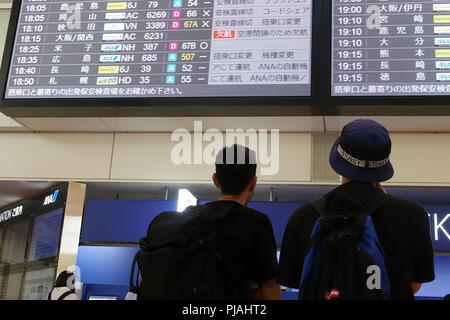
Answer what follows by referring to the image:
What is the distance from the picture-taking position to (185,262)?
5.26ft

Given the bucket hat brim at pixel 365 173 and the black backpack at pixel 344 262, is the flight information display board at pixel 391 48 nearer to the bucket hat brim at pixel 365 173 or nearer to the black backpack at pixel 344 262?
the bucket hat brim at pixel 365 173

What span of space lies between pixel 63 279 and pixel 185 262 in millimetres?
2236

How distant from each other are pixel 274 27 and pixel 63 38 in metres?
1.35

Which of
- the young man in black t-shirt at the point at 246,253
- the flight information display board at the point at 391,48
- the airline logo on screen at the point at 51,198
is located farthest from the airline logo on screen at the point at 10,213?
the young man in black t-shirt at the point at 246,253

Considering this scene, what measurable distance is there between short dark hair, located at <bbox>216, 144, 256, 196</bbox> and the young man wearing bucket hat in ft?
0.71

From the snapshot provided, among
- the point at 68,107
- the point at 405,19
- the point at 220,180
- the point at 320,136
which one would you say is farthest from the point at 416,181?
the point at 68,107

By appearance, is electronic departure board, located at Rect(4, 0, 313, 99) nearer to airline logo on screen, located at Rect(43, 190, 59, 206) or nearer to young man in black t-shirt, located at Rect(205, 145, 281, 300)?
airline logo on screen, located at Rect(43, 190, 59, 206)

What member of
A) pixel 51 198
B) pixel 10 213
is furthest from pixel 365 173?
pixel 10 213

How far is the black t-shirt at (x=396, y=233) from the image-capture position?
4.99 ft

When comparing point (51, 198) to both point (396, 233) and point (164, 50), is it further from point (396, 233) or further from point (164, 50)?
point (396, 233)

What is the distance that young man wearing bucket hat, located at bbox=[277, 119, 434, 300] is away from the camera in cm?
154

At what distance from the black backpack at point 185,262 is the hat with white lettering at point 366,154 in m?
0.39

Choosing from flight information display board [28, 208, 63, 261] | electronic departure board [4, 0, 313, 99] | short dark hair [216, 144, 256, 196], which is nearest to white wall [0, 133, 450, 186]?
flight information display board [28, 208, 63, 261]
